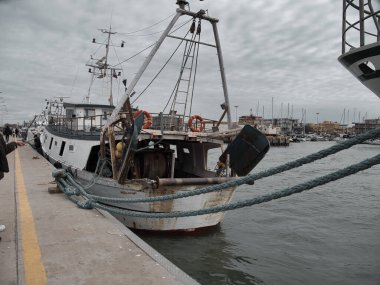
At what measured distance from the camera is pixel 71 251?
5.38 meters

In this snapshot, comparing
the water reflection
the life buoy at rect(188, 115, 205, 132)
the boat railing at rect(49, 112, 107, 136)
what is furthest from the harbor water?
the boat railing at rect(49, 112, 107, 136)

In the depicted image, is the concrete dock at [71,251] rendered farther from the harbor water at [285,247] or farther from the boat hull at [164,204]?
the harbor water at [285,247]

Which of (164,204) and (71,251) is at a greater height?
(71,251)

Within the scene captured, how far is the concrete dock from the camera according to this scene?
4445mm

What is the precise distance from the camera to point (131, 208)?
9.91 meters

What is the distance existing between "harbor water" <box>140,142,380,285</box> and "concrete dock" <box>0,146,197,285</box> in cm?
265

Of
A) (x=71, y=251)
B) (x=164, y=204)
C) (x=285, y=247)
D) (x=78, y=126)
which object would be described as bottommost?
(x=285, y=247)

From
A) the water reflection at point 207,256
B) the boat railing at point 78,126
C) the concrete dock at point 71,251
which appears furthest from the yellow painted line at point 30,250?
the boat railing at point 78,126

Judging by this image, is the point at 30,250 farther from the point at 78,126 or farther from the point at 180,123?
the point at 78,126

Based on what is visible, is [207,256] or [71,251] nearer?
[71,251]

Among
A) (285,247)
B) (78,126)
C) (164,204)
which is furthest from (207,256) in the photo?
(78,126)

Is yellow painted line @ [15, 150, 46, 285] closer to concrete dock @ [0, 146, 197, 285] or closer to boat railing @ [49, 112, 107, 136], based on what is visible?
concrete dock @ [0, 146, 197, 285]

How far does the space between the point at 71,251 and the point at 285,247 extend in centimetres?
678

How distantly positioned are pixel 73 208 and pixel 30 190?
2.94 metres
